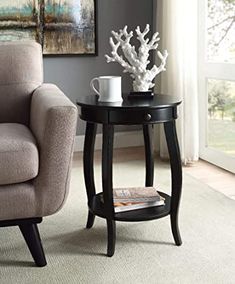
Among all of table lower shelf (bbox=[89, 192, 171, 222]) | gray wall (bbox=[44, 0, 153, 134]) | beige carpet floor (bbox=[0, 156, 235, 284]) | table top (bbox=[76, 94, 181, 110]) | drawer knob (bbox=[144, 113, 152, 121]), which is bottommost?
beige carpet floor (bbox=[0, 156, 235, 284])

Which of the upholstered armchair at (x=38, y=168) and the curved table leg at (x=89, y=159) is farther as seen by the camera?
the curved table leg at (x=89, y=159)

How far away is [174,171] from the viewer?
2020 mm

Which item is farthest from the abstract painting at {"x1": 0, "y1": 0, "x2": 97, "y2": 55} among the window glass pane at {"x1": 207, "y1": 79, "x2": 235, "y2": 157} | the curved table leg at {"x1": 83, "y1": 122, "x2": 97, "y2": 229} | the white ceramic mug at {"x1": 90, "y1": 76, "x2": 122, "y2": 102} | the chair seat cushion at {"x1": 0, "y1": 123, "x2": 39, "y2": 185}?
the chair seat cushion at {"x1": 0, "y1": 123, "x2": 39, "y2": 185}

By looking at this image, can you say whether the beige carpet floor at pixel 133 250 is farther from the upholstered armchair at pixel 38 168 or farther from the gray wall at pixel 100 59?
the gray wall at pixel 100 59

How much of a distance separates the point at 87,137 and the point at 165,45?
1569mm

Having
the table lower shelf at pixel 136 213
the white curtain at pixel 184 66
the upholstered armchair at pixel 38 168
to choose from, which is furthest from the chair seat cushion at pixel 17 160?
the white curtain at pixel 184 66

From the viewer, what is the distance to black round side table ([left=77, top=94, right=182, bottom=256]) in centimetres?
187

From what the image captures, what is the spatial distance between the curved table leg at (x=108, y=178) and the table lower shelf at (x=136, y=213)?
0.13ft

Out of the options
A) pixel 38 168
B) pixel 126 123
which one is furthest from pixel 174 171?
pixel 38 168

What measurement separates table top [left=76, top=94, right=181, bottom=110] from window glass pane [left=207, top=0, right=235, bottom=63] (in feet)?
4.33

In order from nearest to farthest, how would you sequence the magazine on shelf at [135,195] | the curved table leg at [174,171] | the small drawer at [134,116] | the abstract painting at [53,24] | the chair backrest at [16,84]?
the small drawer at [134,116]
the curved table leg at [174,171]
the magazine on shelf at [135,195]
the chair backrest at [16,84]
the abstract painting at [53,24]

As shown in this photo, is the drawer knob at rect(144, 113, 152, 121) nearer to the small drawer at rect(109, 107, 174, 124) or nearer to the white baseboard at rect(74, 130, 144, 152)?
the small drawer at rect(109, 107, 174, 124)

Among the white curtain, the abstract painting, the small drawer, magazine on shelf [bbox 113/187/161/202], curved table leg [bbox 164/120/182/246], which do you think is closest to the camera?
the small drawer

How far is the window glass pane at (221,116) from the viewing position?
324 cm
